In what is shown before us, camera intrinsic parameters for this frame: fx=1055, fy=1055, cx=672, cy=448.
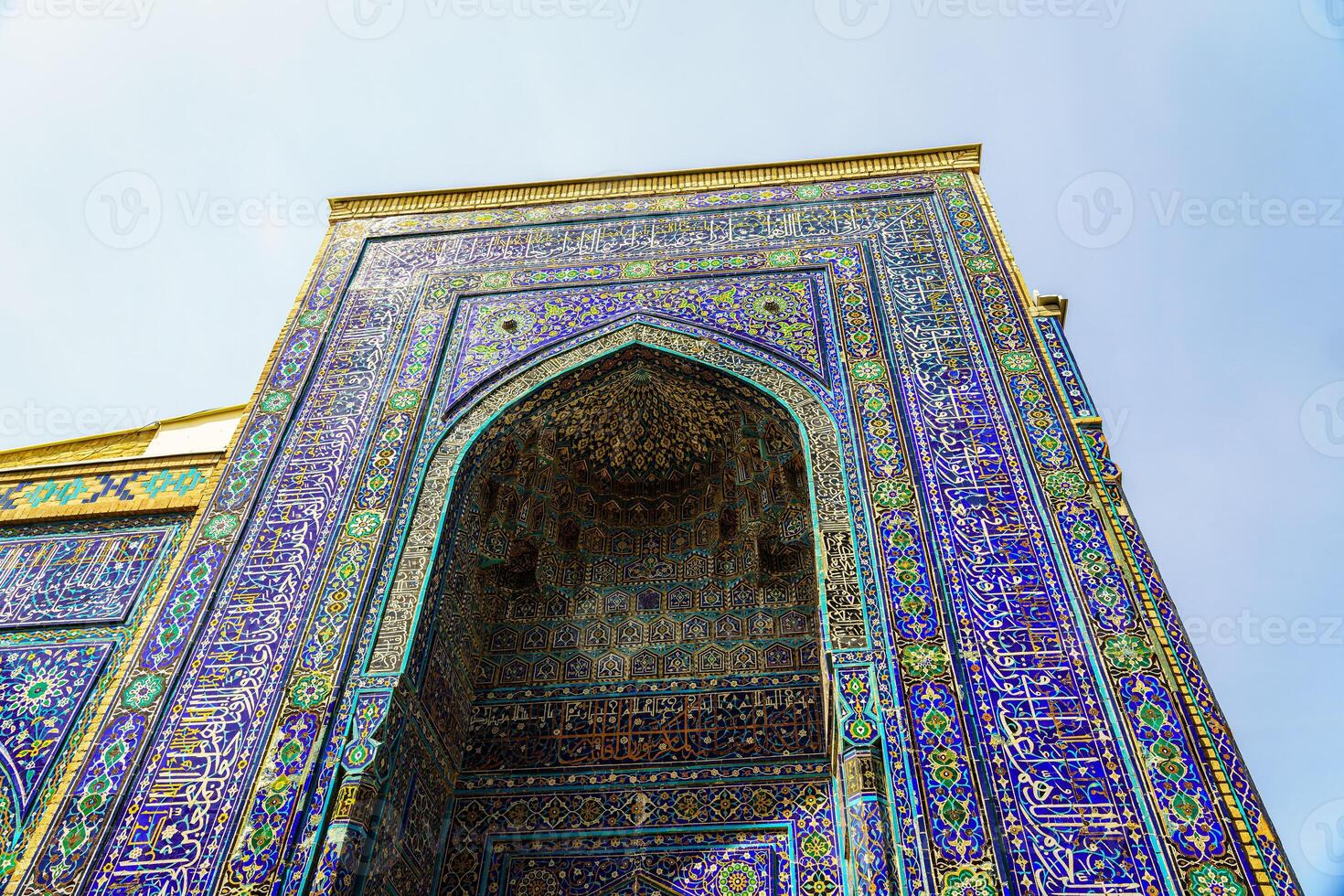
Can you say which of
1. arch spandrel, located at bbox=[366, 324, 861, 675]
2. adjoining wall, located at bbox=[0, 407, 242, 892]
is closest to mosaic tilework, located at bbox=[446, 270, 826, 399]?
arch spandrel, located at bbox=[366, 324, 861, 675]

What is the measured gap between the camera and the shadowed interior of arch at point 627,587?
19.6 feet

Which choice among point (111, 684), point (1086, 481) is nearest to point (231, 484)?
point (111, 684)

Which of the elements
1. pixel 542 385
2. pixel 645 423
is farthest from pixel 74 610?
pixel 645 423

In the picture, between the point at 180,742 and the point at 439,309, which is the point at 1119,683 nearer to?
the point at 180,742

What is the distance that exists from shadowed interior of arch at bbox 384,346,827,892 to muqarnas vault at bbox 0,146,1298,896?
0.02 metres

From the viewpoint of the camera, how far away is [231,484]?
6145 millimetres

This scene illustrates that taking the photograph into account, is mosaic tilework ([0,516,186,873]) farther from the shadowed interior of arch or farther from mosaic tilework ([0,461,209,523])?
the shadowed interior of arch

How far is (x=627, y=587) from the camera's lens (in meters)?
6.88

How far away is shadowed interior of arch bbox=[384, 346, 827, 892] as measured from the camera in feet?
19.6

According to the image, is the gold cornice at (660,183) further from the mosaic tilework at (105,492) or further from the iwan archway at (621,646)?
the mosaic tilework at (105,492)

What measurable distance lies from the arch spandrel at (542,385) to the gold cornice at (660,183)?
1.76m

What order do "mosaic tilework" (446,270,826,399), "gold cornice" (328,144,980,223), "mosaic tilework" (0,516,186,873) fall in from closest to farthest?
"mosaic tilework" (0,516,186,873), "mosaic tilework" (446,270,826,399), "gold cornice" (328,144,980,223)

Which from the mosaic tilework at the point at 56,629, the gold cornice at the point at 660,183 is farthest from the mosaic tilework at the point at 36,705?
the gold cornice at the point at 660,183

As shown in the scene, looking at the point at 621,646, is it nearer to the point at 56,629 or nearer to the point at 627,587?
the point at 627,587
